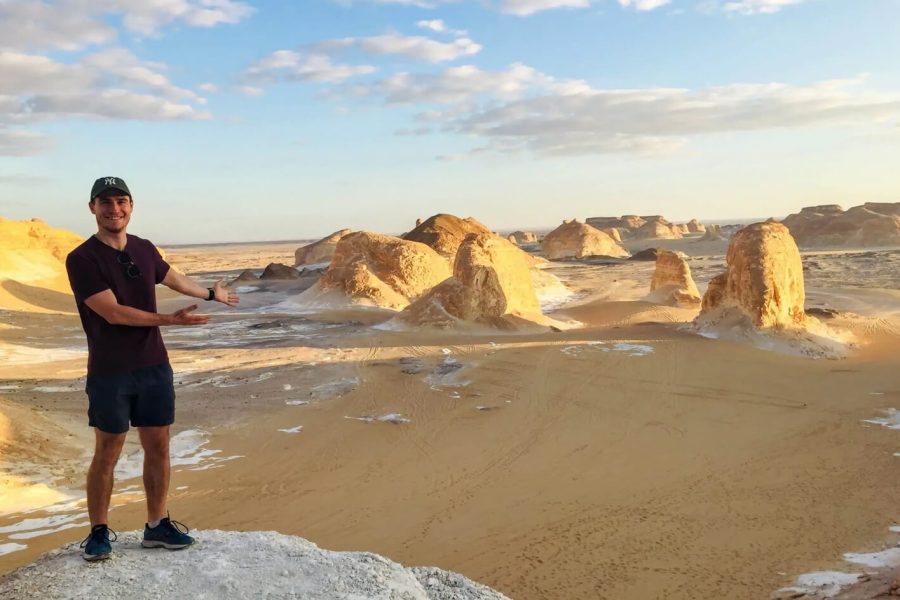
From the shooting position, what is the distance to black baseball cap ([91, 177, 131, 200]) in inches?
128

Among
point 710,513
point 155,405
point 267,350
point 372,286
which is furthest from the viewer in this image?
point 372,286

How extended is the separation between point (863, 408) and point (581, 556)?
673 centimetres

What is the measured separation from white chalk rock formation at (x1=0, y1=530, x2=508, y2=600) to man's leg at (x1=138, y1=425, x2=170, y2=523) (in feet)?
0.73

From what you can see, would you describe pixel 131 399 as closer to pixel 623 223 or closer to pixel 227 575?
pixel 227 575

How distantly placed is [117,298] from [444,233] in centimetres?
3086

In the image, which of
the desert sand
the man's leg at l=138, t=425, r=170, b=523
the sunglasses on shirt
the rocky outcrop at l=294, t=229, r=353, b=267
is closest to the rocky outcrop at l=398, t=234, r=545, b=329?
the desert sand

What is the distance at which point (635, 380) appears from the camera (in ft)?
37.8

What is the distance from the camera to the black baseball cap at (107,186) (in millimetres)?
3260

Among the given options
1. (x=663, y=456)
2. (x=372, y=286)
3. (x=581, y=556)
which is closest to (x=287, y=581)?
(x=581, y=556)

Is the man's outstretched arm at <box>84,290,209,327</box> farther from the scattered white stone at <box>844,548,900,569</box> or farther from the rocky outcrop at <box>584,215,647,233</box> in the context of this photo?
the rocky outcrop at <box>584,215,647,233</box>

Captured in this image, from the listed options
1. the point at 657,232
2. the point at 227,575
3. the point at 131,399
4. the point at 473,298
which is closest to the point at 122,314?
the point at 131,399

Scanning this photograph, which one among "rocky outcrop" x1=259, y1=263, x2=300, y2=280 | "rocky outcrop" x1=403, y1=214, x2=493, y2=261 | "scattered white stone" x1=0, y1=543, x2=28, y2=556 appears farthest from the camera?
"rocky outcrop" x1=259, y1=263, x2=300, y2=280

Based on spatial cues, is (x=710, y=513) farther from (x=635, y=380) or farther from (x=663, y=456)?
(x=635, y=380)

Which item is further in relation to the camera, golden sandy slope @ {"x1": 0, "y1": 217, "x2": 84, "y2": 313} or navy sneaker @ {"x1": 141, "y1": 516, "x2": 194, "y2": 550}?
golden sandy slope @ {"x1": 0, "y1": 217, "x2": 84, "y2": 313}
